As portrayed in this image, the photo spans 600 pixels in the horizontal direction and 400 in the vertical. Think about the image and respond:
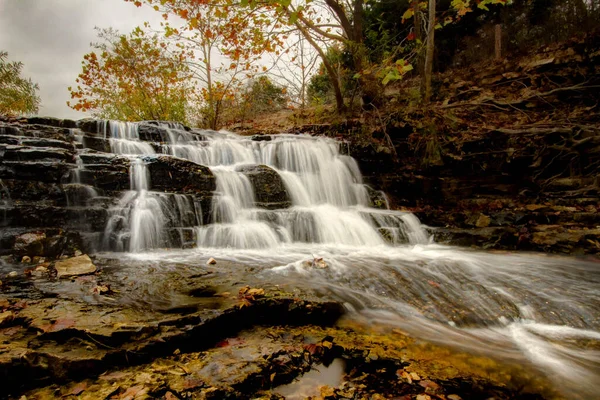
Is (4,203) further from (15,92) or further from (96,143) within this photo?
(15,92)

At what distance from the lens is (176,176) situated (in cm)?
632

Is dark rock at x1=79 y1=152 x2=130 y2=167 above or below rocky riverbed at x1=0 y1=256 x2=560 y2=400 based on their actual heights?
above

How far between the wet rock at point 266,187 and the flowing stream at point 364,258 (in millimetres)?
204

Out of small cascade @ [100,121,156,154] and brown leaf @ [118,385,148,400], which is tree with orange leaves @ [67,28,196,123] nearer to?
small cascade @ [100,121,156,154]

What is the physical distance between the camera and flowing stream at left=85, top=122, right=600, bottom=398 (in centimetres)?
278

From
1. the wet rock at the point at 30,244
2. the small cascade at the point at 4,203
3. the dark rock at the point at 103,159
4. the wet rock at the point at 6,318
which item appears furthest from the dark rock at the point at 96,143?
the wet rock at the point at 6,318

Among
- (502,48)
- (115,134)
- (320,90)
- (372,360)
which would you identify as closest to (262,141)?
(115,134)

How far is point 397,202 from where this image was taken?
868 centimetres

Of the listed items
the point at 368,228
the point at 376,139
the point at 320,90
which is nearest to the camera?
the point at 368,228

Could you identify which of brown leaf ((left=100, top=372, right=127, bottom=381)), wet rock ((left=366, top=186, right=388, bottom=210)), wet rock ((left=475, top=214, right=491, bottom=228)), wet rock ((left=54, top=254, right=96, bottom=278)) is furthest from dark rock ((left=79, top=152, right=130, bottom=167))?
wet rock ((left=475, top=214, right=491, bottom=228))

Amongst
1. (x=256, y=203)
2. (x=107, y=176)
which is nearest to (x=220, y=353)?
(x=107, y=176)

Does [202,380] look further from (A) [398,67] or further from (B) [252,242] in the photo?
(B) [252,242]

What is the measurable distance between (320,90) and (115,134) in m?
13.3

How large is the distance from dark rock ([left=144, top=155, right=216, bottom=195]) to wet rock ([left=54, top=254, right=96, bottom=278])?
2226 mm
